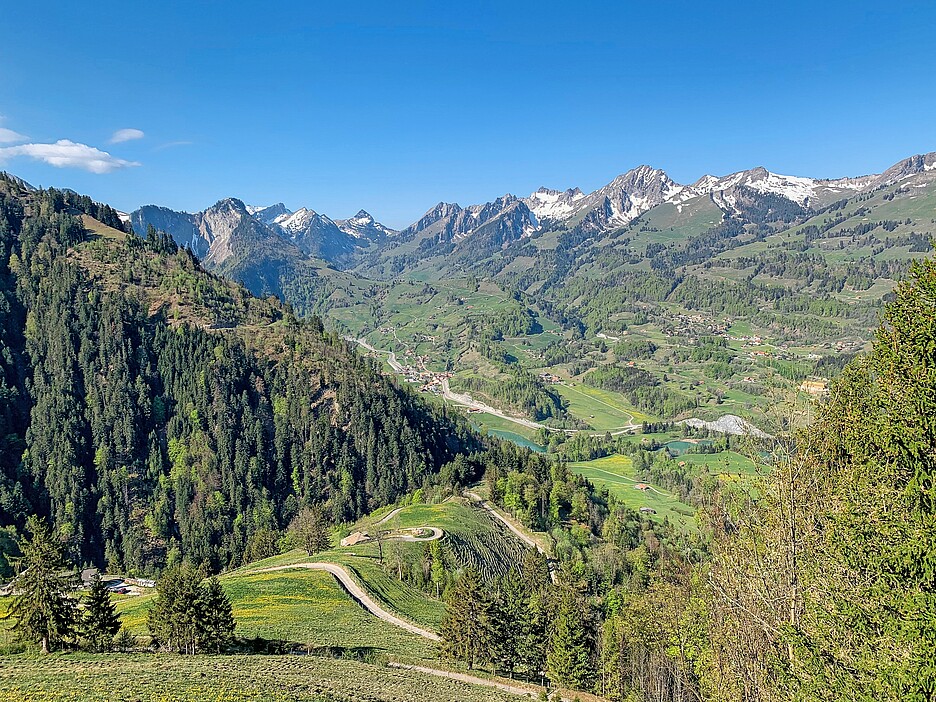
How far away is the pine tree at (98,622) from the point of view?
40.5m

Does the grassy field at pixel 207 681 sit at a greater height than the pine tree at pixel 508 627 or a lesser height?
greater

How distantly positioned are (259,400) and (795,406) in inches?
7414

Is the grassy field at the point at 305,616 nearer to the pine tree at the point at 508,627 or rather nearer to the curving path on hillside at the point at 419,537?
the pine tree at the point at 508,627

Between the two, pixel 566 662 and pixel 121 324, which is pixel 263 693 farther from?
pixel 121 324

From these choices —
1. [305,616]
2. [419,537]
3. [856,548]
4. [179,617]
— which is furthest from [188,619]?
[419,537]

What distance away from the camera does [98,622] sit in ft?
138

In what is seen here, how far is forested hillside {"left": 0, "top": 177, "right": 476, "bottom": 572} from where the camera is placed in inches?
6166

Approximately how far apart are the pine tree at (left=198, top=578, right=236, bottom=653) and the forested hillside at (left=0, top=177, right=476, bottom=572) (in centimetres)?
10876

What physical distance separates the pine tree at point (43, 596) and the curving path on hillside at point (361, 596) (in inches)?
1472

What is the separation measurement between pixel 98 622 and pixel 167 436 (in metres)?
154


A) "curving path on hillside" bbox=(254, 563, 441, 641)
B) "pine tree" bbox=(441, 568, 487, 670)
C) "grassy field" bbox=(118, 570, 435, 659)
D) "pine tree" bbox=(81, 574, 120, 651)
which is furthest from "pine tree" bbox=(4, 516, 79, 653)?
"curving path on hillside" bbox=(254, 563, 441, 641)

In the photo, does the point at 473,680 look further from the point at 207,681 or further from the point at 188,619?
the point at 207,681

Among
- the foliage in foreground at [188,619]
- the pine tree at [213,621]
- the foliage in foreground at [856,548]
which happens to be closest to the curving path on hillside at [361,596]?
the pine tree at [213,621]

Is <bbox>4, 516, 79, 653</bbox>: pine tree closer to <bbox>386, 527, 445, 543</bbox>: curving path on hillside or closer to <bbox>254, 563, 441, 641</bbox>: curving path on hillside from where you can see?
<bbox>254, 563, 441, 641</bbox>: curving path on hillside
